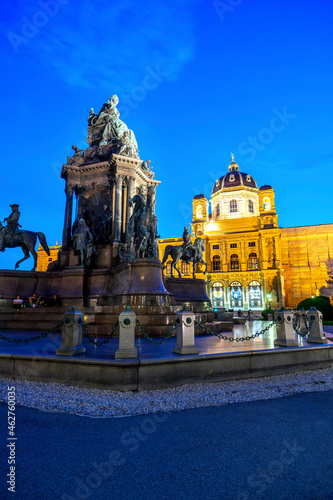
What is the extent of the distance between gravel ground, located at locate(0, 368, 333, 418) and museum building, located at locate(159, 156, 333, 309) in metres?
52.1

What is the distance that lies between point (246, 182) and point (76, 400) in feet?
262

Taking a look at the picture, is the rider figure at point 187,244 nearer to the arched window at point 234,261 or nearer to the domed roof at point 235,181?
the arched window at point 234,261

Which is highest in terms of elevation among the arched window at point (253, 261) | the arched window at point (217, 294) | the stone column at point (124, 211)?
the arched window at point (253, 261)

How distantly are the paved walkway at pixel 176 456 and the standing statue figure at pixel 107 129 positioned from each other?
14.8m

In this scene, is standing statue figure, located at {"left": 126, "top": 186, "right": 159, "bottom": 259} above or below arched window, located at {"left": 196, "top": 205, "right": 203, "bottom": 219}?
below

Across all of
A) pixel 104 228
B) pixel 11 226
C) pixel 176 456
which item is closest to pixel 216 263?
pixel 104 228

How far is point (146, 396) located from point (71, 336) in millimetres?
2047

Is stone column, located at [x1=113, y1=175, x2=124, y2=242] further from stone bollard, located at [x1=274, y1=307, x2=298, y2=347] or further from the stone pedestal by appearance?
stone bollard, located at [x1=274, y1=307, x2=298, y2=347]

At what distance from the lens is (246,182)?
257ft

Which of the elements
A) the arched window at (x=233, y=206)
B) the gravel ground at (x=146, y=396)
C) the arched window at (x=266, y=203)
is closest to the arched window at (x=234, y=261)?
the arched window at (x=266, y=203)

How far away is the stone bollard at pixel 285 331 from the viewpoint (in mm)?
7125

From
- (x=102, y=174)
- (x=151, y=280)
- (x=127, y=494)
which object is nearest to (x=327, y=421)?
(x=127, y=494)

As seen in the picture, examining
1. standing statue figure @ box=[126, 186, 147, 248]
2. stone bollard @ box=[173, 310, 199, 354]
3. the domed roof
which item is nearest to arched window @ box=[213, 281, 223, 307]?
the domed roof

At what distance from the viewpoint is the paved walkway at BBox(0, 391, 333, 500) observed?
236 cm
